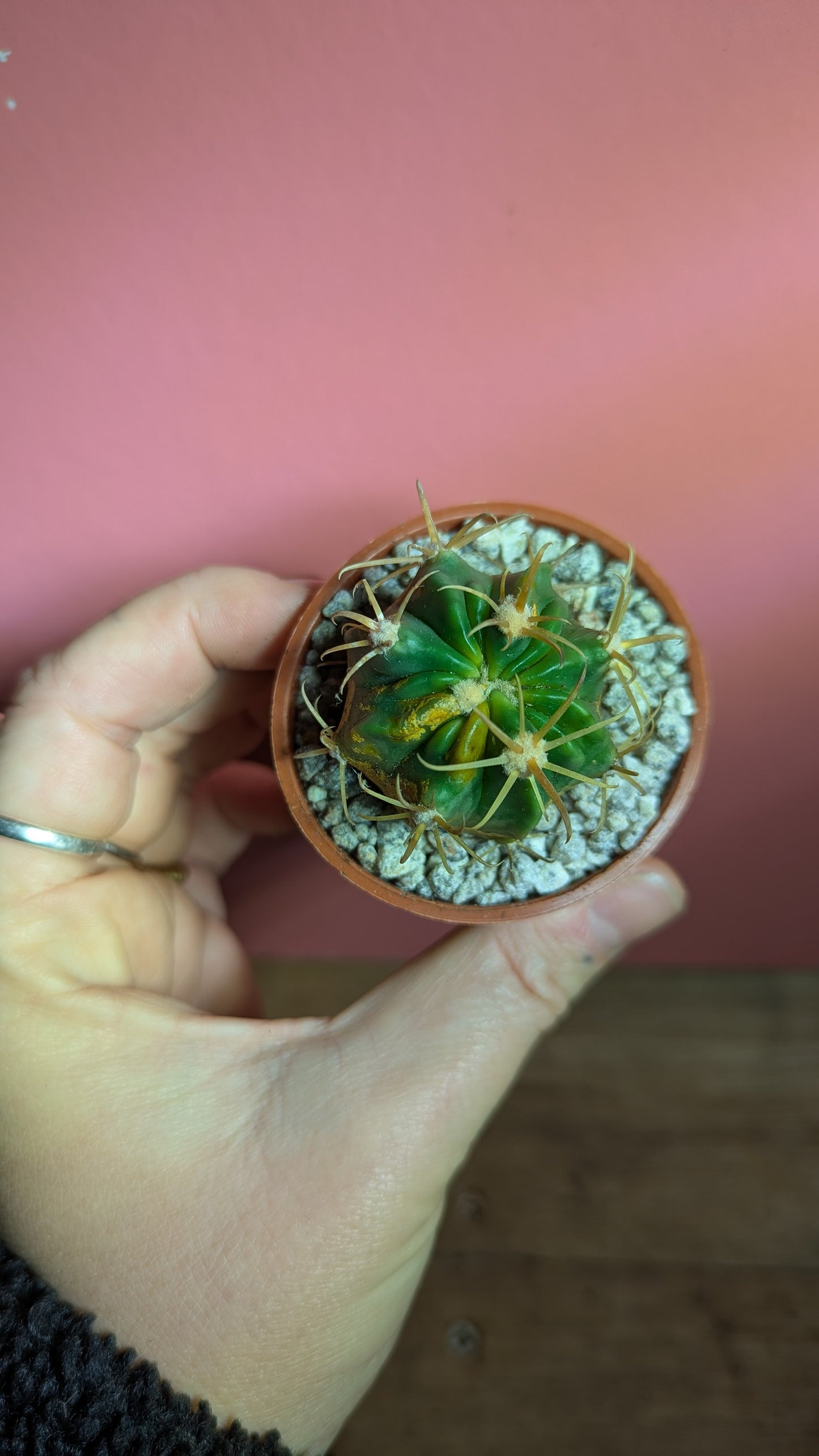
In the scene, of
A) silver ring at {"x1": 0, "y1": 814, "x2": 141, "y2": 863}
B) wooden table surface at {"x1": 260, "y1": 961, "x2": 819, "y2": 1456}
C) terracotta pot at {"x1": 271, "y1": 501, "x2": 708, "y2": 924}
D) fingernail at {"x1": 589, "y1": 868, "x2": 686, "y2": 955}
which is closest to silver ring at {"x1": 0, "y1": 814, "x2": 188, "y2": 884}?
silver ring at {"x1": 0, "y1": 814, "x2": 141, "y2": 863}

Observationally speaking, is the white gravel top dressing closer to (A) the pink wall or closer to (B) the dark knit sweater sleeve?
(A) the pink wall

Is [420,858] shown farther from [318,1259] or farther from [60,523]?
[60,523]

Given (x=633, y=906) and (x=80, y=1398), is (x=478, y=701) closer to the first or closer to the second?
(x=633, y=906)

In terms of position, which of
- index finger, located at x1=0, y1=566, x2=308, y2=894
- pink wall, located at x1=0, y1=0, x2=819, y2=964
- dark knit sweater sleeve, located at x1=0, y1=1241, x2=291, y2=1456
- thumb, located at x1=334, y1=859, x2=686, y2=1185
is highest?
pink wall, located at x1=0, y1=0, x2=819, y2=964

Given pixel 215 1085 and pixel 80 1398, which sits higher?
pixel 215 1085

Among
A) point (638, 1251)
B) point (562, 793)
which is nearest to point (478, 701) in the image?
point (562, 793)

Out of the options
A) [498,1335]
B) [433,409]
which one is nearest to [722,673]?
[433,409]
